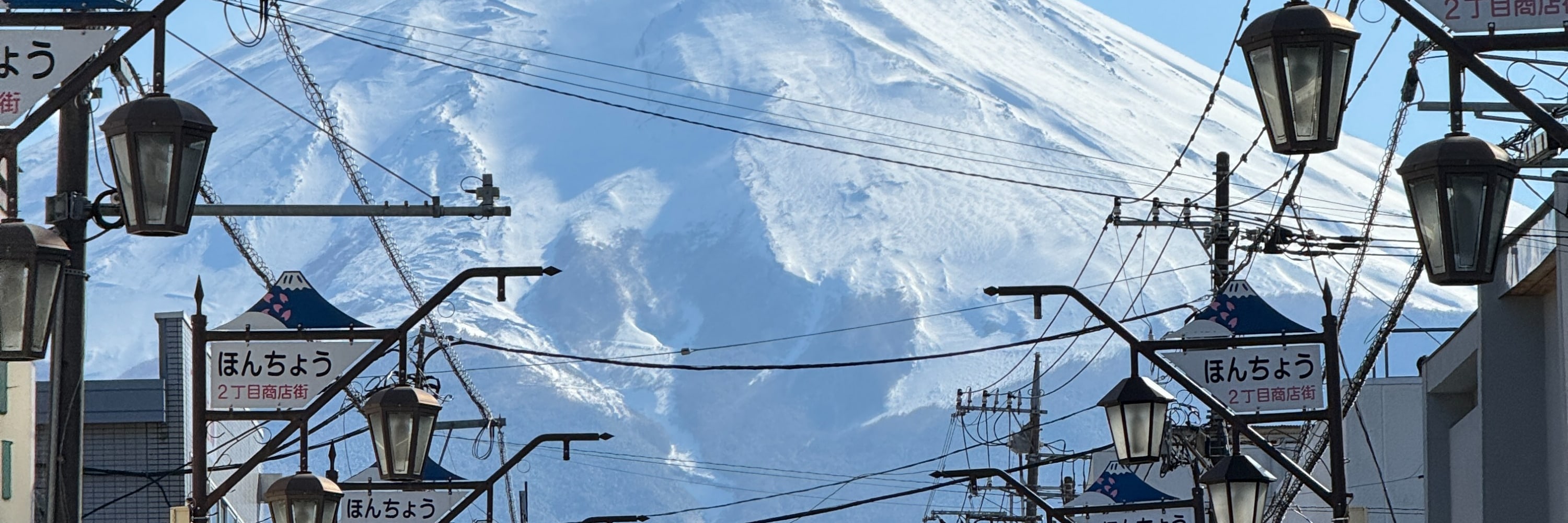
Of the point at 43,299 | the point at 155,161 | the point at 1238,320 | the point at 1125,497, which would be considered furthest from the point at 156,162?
the point at 1125,497

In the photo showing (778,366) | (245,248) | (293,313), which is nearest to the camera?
(293,313)

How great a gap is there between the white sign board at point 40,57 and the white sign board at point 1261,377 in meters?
11.7

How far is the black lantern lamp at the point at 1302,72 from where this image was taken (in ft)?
29.1

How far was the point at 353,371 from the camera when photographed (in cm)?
1752

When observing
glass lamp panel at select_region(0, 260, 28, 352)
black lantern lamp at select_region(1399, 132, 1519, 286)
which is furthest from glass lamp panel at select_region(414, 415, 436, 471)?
black lantern lamp at select_region(1399, 132, 1519, 286)

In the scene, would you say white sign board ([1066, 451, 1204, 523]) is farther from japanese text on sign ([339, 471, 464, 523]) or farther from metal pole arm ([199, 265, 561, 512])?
metal pole arm ([199, 265, 561, 512])

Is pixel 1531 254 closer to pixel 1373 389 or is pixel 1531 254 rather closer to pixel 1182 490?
pixel 1182 490

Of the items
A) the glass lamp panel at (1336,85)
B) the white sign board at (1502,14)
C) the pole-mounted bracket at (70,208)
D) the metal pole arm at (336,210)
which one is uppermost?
the metal pole arm at (336,210)

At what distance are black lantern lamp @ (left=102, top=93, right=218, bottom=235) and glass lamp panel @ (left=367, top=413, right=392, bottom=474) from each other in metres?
7.54

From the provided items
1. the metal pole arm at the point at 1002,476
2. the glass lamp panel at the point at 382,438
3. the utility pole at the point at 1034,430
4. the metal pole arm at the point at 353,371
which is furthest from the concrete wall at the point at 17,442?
the utility pole at the point at 1034,430

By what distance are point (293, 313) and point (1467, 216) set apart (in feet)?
40.8

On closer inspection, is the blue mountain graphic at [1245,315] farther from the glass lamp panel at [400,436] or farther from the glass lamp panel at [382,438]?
the glass lamp panel at [382,438]

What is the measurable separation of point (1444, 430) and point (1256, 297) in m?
9.35

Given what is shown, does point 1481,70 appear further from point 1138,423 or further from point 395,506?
point 395,506
